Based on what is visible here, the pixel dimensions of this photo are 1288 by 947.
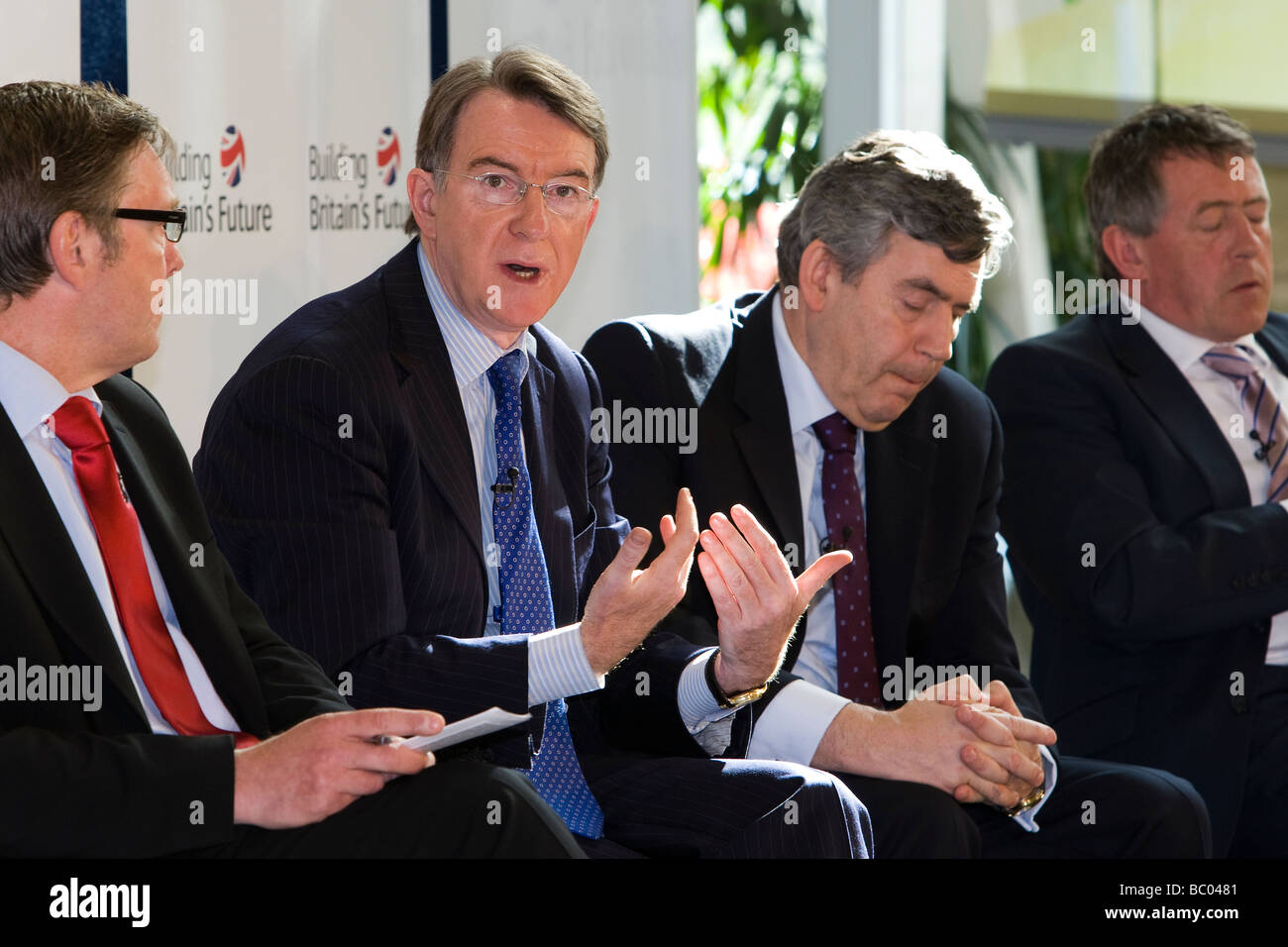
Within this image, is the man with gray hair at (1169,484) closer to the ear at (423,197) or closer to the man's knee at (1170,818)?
the man's knee at (1170,818)

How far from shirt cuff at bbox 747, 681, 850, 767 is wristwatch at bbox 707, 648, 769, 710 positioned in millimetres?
104

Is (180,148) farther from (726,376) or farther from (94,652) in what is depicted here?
(94,652)

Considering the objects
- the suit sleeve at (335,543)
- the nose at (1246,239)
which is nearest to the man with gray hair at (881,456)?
the suit sleeve at (335,543)

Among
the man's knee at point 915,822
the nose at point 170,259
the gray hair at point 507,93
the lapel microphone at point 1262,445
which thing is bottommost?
the man's knee at point 915,822

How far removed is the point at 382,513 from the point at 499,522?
0.78 ft

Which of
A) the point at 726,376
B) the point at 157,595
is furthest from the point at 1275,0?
the point at 157,595

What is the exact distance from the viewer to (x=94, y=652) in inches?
73.0

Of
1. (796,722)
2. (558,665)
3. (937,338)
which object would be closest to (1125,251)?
(937,338)

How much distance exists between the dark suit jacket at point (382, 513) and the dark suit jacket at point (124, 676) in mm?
102

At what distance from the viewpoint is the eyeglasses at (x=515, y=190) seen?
2.57m

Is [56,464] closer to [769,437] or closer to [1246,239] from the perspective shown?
[769,437]

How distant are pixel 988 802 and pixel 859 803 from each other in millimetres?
381

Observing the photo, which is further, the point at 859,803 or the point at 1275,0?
the point at 1275,0

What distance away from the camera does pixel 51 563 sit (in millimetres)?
1856
